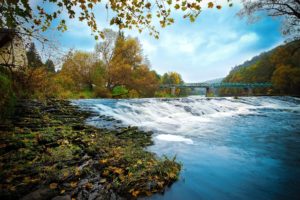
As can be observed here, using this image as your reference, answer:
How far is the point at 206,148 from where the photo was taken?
568cm

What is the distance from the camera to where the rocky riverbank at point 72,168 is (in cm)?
264

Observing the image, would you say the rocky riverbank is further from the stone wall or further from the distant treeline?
the distant treeline

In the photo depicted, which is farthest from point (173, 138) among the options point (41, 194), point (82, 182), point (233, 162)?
point (41, 194)

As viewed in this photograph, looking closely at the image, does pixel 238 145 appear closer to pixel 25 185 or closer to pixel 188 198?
pixel 188 198

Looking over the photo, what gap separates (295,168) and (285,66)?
47.6 meters

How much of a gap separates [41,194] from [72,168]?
77cm

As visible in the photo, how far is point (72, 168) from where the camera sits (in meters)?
3.21

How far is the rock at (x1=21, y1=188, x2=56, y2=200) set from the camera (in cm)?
239

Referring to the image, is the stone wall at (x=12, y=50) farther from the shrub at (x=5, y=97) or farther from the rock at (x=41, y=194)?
the rock at (x=41, y=194)

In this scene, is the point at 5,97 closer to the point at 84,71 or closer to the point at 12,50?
the point at 12,50

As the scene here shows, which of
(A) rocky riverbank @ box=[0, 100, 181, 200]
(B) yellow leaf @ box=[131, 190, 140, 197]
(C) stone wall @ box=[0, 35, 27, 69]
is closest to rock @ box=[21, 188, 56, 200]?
(A) rocky riverbank @ box=[0, 100, 181, 200]

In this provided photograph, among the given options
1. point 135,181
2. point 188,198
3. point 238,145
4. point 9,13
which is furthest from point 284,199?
point 9,13

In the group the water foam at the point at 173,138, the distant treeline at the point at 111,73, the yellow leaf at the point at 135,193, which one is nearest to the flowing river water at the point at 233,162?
the water foam at the point at 173,138

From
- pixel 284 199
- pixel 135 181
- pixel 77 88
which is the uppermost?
pixel 77 88
